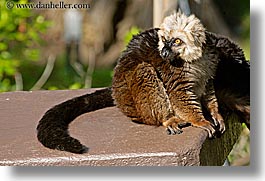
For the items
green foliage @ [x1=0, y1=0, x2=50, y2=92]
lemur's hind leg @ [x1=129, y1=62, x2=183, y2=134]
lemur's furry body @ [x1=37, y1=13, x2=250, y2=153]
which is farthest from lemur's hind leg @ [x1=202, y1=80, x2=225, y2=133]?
green foliage @ [x1=0, y1=0, x2=50, y2=92]

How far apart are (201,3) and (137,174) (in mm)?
693

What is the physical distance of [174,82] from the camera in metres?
2.19

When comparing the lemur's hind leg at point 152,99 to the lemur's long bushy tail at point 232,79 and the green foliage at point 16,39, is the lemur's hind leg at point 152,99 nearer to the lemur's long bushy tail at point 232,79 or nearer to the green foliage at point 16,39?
the lemur's long bushy tail at point 232,79

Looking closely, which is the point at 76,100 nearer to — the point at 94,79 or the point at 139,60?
the point at 139,60

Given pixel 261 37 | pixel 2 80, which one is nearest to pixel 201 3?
pixel 261 37

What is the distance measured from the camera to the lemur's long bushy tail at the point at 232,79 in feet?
7.59

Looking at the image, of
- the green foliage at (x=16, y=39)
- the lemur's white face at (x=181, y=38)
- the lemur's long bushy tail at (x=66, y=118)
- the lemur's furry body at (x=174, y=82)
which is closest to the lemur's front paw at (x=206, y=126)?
the lemur's furry body at (x=174, y=82)

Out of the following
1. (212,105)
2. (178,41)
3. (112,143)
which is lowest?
(112,143)

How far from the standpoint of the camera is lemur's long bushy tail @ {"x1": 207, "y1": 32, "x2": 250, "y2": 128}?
2312mm

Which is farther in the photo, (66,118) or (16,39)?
(16,39)

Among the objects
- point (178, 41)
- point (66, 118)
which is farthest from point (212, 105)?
point (66, 118)

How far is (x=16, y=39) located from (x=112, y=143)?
116 cm

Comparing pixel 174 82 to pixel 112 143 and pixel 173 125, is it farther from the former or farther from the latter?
pixel 112 143

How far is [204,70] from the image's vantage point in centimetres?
220
